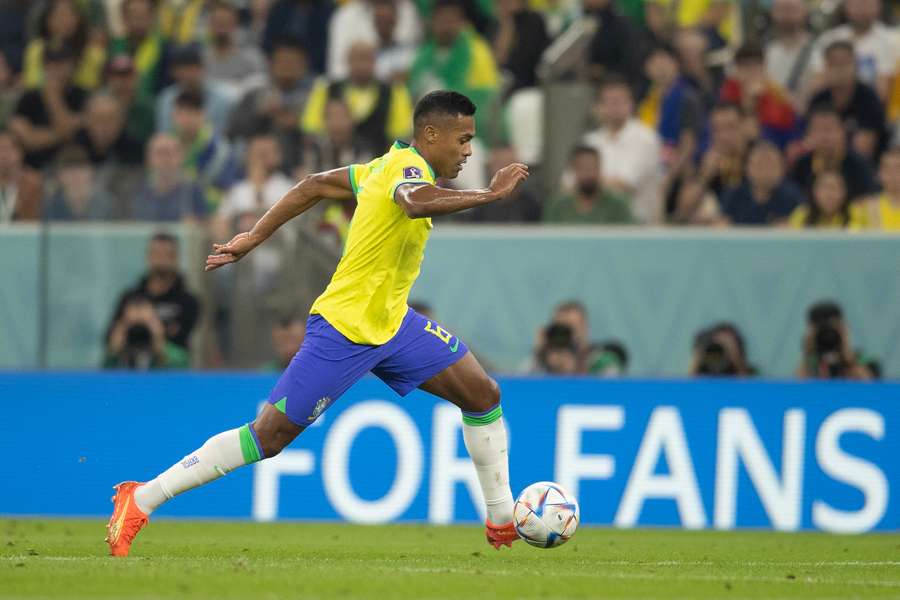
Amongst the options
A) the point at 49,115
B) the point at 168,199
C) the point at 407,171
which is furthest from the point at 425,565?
the point at 49,115

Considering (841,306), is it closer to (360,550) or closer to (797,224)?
(797,224)

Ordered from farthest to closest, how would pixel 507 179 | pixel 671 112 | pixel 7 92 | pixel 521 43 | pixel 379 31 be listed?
pixel 7 92 → pixel 379 31 → pixel 521 43 → pixel 671 112 → pixel 507 179

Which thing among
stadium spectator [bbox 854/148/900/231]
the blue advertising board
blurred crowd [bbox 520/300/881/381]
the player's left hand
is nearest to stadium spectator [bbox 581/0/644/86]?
stadium spectator [bbox 854/148/900/231]

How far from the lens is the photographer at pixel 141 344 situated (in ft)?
46.3

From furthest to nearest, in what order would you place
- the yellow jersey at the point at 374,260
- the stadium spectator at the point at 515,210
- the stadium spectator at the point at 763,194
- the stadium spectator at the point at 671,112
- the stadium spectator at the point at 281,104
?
the stadium spectator at the point at 281,104, the stadium spectator at the point at 671,112, the stadium spectator at the point at 515,210, the stadium spectator at the point at 763,194, the yellow jersey at the point at 374,260

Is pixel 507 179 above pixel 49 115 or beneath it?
beneath

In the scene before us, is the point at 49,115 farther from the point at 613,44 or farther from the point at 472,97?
the point at 613,44

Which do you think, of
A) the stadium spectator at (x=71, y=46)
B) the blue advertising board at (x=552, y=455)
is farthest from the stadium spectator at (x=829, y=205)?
the stadium spectator at (x=71, y=46)

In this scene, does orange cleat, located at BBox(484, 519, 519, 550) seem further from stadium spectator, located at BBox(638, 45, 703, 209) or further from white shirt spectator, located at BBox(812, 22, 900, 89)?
white shirt spectator, located at BBox(812, 22, 900, 89)

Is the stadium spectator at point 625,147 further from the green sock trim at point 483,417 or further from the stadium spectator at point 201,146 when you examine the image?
the green sock trim at point 483,417

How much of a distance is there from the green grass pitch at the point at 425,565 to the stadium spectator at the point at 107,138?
17.6 ft

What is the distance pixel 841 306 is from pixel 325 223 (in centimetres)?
435

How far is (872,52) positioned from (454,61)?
160 inches

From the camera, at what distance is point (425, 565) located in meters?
9.00
